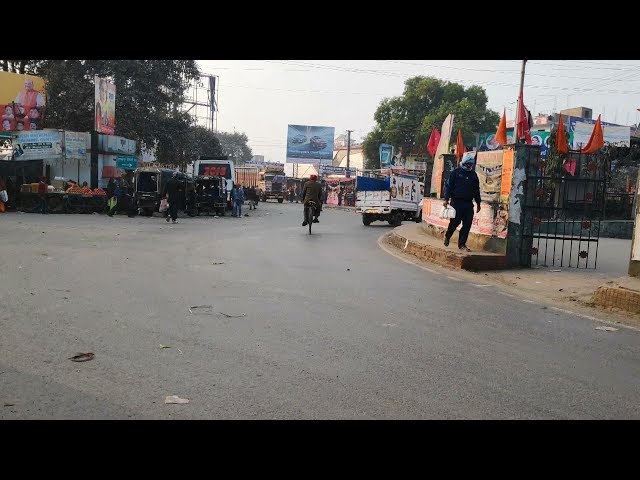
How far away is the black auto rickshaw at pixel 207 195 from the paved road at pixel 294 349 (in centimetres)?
1899

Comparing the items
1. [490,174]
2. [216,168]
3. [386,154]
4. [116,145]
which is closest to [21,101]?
[116,145]

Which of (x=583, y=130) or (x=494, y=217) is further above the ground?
(x=583, y=130)

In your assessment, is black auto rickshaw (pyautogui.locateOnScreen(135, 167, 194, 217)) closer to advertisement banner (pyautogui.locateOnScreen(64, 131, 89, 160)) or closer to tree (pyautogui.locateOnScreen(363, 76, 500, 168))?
advertisement banner (pyautogui.locateOnScreen(64, 131, 89, 160))

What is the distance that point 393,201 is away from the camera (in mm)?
24875

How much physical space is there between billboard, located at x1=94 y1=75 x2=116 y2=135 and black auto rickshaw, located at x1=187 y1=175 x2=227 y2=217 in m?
6.23

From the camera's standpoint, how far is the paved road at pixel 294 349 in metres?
3.65

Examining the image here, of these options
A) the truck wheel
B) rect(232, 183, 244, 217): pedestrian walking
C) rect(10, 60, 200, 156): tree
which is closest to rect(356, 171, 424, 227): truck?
the truck wheel

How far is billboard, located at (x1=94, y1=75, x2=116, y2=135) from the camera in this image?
1158 inches

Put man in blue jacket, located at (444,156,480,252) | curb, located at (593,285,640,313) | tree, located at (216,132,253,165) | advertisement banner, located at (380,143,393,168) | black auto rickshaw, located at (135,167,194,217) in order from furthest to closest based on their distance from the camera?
tree, located at (216,132,253,165) → advertisement banner, located at (380,143,393,168) → black auto rickshaw, located at (135,167,194,217) → man in blue jacket, located at (444,156,480,252) → curb, located at (593,285,640,313)

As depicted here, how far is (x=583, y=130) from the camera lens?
40.4 metres

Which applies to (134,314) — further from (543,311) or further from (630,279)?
(630,279)
